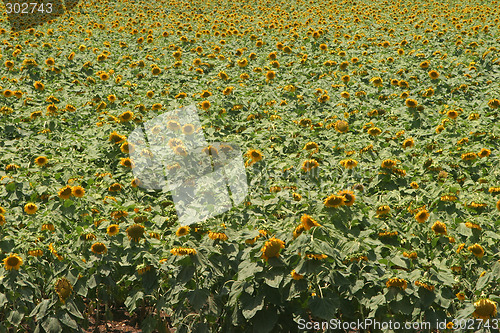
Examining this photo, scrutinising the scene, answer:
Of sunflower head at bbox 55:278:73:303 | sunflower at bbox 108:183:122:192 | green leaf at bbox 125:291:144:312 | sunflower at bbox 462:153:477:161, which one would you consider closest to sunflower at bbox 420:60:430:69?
sunflower at bbox 462:153:477:161

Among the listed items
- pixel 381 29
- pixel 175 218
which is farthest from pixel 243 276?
pixel 381 29

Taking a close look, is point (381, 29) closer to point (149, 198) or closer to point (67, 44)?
point (67, 44)

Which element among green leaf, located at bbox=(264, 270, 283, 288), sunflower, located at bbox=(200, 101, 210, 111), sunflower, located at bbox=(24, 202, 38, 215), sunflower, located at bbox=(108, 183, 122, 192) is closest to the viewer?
green leaf, located at bbox=(264, 270, 283, 288)

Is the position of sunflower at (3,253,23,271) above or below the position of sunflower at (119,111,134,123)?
above

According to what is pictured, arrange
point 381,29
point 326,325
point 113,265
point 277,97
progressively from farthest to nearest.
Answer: point 381,29
point 277,97
point 113,265
point 326,325

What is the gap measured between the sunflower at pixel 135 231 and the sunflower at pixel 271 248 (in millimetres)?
1015

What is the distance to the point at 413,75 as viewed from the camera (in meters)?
7.38

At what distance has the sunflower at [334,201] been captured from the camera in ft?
10.4

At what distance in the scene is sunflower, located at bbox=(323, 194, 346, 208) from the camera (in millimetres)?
3158

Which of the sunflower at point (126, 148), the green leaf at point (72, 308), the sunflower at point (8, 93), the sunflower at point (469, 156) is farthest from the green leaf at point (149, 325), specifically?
the sunflower at point (8, 93)

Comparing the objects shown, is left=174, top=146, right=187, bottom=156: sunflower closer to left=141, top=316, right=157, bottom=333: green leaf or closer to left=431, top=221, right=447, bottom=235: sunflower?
left=141, top=316, right=157, bottom=333: green leaf

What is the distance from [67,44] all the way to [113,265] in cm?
808

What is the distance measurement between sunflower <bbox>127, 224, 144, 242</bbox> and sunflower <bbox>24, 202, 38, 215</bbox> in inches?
38.0

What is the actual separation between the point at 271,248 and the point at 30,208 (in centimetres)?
213
